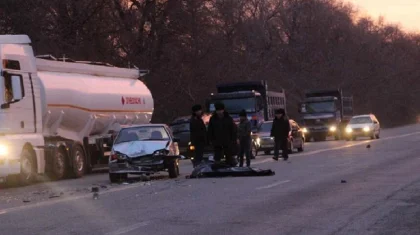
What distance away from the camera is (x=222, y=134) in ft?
74.5

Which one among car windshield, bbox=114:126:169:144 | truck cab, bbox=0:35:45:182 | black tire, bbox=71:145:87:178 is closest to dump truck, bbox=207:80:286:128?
black tire, bbox=71:145:87:178

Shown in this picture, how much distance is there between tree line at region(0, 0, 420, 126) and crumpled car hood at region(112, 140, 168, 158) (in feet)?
67.9

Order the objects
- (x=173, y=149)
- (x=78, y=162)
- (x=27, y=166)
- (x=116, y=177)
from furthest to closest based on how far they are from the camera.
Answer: (x=78, y=162)
(x=173, y=149)
(x=116, y=177)
(x=27, y=166)

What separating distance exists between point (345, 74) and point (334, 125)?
121ft

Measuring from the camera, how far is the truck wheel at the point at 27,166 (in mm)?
22766

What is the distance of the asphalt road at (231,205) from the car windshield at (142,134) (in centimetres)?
121

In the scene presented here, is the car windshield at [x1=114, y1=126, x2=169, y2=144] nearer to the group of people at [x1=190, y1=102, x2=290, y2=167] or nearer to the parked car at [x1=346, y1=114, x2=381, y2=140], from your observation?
the group of people at [x1=190, y1=102, x2=290, y2=167]

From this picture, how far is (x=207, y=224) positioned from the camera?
12891mm

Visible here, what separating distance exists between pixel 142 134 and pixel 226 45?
1421 inches

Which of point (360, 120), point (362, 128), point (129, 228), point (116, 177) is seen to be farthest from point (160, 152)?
point (360, 120)

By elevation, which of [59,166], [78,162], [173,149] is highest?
[173,149]

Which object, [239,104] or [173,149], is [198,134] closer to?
[173,149]

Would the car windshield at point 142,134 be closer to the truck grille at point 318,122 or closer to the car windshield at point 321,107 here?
the truck grille at point 318,122

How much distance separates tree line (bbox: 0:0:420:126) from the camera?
46.5 meters
